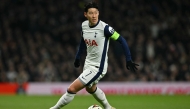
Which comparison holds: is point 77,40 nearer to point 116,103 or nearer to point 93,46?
point 116,103

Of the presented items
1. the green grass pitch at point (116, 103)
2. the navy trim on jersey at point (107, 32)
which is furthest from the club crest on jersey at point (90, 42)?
the green grass pitch at point (116, 103)

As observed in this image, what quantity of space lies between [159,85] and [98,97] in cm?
921

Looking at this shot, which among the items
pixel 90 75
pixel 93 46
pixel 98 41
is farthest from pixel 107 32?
pixel 90 75

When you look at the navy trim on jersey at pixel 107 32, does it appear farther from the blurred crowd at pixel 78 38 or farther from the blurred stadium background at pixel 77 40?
the blurred crowd at pixel 78 38

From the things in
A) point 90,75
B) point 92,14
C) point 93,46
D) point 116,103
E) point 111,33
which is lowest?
point 116,103

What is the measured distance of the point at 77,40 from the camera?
1897 cm

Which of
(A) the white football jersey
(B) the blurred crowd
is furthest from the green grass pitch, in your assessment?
(B) the blurred crowd

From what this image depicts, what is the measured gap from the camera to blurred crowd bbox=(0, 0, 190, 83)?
1780 cm

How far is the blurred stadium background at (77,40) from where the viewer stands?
700 inches

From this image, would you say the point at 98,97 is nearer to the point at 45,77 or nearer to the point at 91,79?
the point at 91,79

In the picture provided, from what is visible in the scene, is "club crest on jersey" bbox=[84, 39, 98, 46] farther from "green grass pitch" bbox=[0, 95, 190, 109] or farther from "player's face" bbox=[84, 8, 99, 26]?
"green grass pitch" bbox=[0, 95, 190, 109]

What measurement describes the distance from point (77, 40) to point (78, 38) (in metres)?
→ 0.10

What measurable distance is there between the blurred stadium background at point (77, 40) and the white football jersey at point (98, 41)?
379 inches

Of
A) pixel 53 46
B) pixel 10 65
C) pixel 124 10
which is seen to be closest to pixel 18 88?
pixel 10 65
